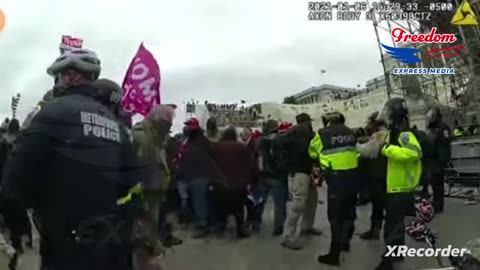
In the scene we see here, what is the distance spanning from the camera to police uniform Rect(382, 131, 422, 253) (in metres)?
2.66

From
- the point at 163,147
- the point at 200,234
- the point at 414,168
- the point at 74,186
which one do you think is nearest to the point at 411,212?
the point at 414,168

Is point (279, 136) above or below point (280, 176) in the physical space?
above

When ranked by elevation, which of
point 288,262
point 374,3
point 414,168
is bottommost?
point 288,262

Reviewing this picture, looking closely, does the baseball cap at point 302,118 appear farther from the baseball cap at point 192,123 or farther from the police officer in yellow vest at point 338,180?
the baseball cap at point 192,123

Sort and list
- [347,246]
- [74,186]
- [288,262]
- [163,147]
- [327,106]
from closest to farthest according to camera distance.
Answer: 1. [74,186]
2. [163,147]
3. [327,106]
4. [288,262]
5. [347,246]

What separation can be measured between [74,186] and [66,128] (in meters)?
0.14

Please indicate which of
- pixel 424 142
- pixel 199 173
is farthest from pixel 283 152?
pixel 424 142

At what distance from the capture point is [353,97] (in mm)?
2389

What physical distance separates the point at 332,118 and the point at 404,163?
1.63ft

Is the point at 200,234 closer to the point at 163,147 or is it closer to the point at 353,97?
the point at 163,147

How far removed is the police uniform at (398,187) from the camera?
2660 mm

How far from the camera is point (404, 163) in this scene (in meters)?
2.68

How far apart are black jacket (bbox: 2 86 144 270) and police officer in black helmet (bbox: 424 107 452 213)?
1.68 metres

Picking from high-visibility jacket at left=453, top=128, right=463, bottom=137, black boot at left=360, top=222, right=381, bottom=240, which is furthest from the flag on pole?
high-visibility jacket at left=453, top=128, right=463, bottom=137
